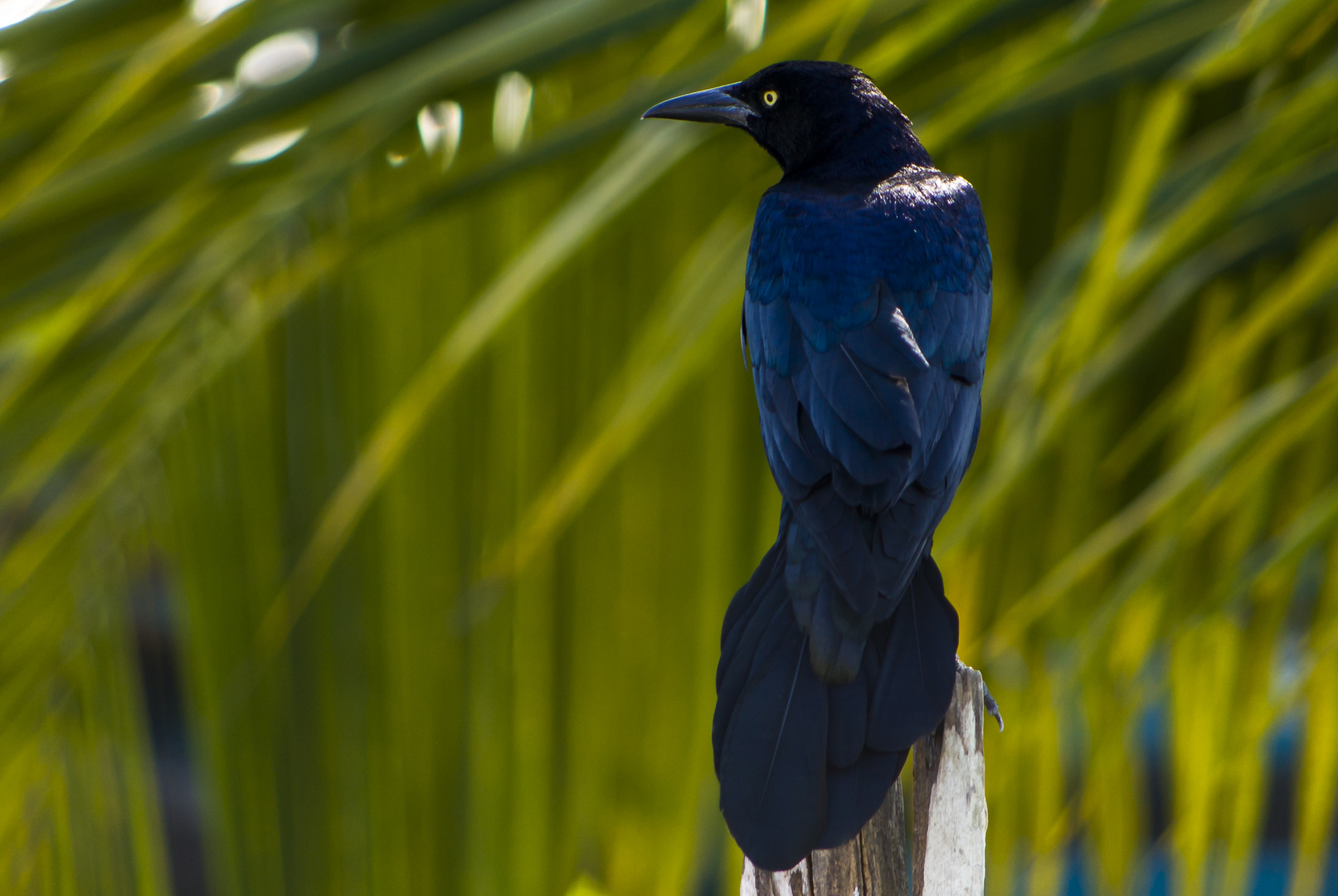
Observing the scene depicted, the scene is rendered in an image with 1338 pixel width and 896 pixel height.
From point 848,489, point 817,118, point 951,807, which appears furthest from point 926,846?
point 817,118

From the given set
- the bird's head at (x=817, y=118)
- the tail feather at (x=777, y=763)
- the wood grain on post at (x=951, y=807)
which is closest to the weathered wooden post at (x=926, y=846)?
the wood grain on post at (x=951, y=807)

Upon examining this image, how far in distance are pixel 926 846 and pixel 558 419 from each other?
94 cm

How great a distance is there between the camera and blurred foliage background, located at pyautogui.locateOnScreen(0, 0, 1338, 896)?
0.91 metres

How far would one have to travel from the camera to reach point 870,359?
3.41 feet

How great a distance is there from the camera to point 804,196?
1.25 metres

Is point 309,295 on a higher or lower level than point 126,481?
higher

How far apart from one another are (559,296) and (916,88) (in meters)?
0.64

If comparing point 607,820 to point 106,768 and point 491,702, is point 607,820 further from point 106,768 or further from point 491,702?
point 106,768

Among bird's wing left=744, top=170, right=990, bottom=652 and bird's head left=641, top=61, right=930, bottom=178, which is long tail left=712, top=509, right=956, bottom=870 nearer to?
bird's wing left=744, top=170, right=990, bottom=652

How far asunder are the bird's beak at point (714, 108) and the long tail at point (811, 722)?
2.07 feet

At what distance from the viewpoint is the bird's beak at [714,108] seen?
4.18 feet

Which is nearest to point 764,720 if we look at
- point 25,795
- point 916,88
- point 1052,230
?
point 916,88

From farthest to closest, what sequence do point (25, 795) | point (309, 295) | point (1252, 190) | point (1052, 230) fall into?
point (1052, 230) → point (309, 295) → point (25, 795) → point (1252, 190)

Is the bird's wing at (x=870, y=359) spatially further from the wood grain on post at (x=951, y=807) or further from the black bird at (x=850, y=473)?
the wood grain on post at (x=951, y=807)
